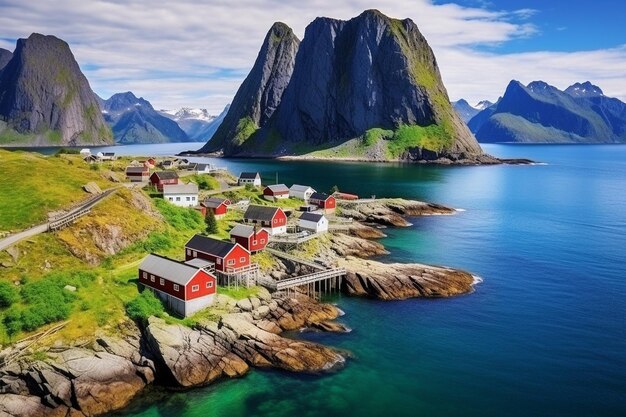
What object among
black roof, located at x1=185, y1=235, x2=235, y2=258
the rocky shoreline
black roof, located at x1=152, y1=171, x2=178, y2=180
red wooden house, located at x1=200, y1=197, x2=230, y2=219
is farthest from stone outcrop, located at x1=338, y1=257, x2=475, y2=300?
black roof, located at x1=152, y1=171, x2=178, y2=180

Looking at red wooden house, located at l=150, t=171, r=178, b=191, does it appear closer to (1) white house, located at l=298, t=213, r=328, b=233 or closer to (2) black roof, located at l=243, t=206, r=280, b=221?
(2) black roof, located at l=243, t=206, r=280, b=221

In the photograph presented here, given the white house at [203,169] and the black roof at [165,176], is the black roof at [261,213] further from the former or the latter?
the white house at [203,169]

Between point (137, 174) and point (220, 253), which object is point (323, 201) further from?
point (220, 253)

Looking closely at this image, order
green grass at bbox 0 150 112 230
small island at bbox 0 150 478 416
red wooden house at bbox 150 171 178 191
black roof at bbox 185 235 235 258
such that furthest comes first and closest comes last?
red wooden house at bbox 150 171 178 191
green grass at bbox 0 150 112 230
black roof at bbox 185 235 235 258
small island at bbox 0 150 478 416

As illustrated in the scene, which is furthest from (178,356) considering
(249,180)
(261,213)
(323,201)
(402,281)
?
(249,180)

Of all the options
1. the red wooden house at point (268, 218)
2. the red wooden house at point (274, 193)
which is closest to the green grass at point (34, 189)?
the red wooden house at point (268, 218)

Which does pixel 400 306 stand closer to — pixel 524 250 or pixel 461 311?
pixel 461 311

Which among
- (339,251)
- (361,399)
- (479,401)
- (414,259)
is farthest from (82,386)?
(414,259)
